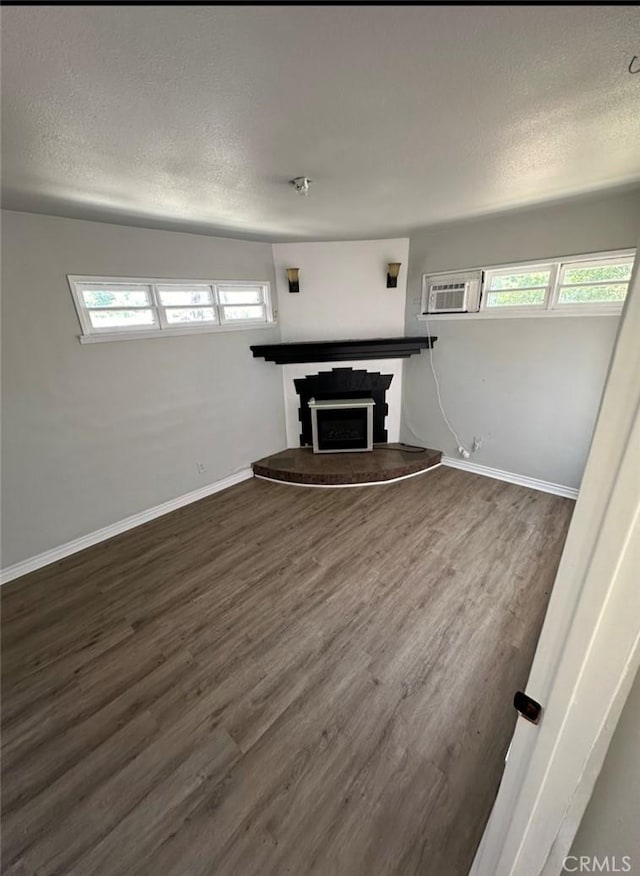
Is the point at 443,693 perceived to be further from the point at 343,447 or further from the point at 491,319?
the point at 491,319

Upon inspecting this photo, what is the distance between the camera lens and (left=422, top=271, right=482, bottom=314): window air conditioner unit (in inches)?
131

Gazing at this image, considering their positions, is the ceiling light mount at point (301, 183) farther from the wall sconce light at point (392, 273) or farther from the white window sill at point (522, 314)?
the white window sill at point (522, 314)

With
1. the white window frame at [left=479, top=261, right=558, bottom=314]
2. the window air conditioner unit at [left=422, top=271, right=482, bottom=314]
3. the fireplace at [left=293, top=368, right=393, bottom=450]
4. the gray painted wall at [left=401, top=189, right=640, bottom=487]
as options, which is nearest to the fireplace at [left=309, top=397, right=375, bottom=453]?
the fireplace at [left=293, top=368, right=393, bottom=450]

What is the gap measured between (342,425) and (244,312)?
5.66 feet

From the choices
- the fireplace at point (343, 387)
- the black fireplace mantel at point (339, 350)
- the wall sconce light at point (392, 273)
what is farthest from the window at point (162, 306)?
the wall sconce light at point (392, 273)

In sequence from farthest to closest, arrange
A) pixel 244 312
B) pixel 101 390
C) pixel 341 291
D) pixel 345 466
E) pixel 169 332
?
pixel 341 291
pixel 345 466
pixel 244 312
pixel 169 332
pixel 101 390

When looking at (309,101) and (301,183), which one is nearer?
(309,101)

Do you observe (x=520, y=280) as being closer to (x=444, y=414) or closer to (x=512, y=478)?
(x=444, y=414)

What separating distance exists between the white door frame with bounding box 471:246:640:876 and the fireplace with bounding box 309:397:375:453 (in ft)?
11.0

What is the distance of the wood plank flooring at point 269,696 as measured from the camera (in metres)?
1.17

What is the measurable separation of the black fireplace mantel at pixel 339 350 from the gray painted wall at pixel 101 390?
10.3 inches

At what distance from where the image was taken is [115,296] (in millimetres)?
2684

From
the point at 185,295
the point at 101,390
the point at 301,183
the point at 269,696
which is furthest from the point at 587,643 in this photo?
the point at 185,295

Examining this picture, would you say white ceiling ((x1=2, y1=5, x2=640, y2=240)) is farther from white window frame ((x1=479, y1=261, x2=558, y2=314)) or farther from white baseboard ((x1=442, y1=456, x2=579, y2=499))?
white baseboard ((x1=442, y1=456, x2=579, y2=499))
